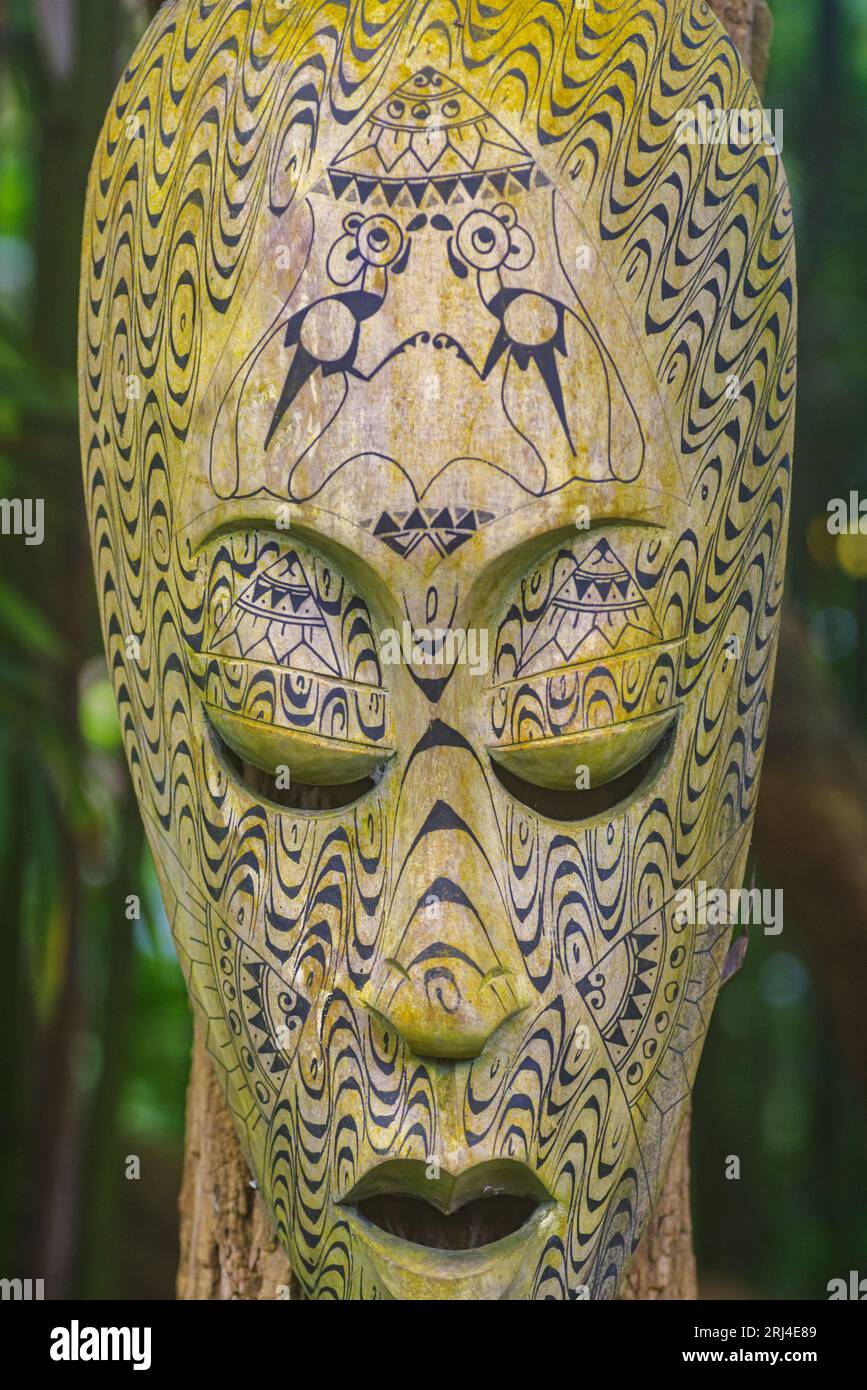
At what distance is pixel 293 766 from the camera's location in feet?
3.63

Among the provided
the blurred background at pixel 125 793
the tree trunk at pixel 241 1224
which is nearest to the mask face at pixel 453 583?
the tree trunk at pixel 241 1224

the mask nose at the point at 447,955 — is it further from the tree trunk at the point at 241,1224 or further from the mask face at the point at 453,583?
the tree trunk at the point at 241,1224

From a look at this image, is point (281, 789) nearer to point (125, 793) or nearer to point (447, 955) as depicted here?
point (447, 955)

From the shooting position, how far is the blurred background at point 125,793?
2.29 m

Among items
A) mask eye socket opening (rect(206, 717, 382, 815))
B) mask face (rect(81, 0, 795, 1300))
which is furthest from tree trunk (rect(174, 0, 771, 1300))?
mask eye socket opening (rect(206, 717, 382, 815))

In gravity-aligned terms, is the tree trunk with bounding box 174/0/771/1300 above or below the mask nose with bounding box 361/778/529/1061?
below

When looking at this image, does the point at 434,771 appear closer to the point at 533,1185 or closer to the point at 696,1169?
the point at 533,1185

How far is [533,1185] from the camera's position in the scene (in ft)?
3.62

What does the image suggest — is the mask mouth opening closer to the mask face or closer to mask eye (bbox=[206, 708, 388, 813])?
the mask face

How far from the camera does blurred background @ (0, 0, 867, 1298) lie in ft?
7.52

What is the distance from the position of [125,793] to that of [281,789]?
1.57 m

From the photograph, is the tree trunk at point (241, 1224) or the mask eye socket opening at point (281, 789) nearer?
the mask eye socket opening at point (281, 789)

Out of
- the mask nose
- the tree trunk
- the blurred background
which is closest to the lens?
the mask nose
